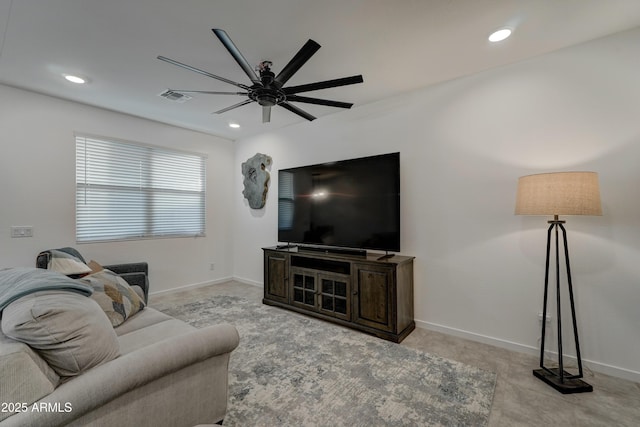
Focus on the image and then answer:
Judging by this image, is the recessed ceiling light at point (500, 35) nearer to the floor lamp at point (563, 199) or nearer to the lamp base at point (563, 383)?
the floor lamp at point (563, 199)

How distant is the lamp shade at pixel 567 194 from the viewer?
1.92 m

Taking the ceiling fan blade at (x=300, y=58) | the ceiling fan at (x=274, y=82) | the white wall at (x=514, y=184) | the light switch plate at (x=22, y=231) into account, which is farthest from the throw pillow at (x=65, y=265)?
the white wall at (x=514, y=184)

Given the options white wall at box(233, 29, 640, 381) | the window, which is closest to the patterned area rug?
white wall at box(233, 29, 640, 381)

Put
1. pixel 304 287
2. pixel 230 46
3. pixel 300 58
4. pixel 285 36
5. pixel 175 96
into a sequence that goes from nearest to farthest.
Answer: pixel 230 46 → pixel 300 58 → pixel 285 36 → pixel 175 96 → pixel 304 287

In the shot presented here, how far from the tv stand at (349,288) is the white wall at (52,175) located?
76.9 inches

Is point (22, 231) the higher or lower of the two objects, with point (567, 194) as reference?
lower

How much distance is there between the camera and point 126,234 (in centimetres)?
393

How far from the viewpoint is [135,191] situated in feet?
13.2

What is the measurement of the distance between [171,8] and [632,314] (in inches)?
158

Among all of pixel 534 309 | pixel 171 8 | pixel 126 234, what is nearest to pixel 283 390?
pixel 534 309

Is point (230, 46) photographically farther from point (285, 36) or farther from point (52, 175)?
point (52, 175)

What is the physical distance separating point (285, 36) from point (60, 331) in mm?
2281

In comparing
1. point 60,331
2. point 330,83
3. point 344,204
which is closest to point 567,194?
point 330,83

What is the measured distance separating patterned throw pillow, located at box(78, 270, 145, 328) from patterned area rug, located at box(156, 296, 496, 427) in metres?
0.90
